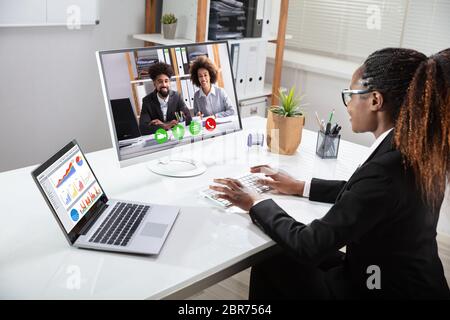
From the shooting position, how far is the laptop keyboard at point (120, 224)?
137 cm

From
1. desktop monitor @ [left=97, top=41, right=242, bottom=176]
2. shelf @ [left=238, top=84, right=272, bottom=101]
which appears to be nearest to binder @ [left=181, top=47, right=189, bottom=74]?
desktop monitor @ [left=97, top=41, right=242, bottom=176]

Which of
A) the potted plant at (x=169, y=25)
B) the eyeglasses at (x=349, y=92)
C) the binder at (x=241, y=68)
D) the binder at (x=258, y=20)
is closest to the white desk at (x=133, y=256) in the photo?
the eyeglasses at (x=349, y=92)

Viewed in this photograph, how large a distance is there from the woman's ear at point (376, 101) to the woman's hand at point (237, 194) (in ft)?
1.38

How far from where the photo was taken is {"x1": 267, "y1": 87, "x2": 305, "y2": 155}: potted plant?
209 cm

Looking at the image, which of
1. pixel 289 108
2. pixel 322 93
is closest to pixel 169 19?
pixel 322 93

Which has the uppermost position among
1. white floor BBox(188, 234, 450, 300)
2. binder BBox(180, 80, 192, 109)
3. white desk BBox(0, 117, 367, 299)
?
binder BBox(180, 80, 192, 109)

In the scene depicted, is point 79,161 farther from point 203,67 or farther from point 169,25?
point 169,25

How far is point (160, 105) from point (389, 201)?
820 mm

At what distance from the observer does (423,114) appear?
50.8 inches

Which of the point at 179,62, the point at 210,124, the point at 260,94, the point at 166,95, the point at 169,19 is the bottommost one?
the point at 260,94

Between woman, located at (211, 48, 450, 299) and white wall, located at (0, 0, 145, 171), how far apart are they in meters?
1.96

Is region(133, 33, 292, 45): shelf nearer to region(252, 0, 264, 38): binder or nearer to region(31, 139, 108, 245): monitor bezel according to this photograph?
region(252, 0, 264, 38): binder

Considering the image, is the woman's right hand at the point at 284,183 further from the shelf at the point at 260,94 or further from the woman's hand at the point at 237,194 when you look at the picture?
the shelf at the point at 260,94

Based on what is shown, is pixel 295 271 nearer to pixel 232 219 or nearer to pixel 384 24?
pixel 232 219
